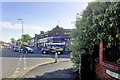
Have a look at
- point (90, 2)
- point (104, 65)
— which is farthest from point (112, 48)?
point (90, 2)

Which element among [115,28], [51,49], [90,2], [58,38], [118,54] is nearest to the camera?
[115,28]

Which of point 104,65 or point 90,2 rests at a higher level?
point 90,2

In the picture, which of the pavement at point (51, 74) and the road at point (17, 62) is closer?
the pavement at point (51, 74)

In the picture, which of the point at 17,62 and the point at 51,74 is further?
the point at 17,62

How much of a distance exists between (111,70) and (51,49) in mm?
18454

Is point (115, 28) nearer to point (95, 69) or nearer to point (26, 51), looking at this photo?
point (95, 69)

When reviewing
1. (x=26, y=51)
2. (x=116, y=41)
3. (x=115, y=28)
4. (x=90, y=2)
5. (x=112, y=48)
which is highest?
(x=90, y=2)

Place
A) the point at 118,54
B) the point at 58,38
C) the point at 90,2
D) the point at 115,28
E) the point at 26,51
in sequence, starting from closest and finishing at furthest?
1. the point at 115,28
2. the point at 118,54
3. the point at 90,2
4. the point at 26,51
5. the point at 58,38

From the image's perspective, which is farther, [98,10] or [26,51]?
[26,51]

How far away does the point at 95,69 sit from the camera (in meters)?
4.75

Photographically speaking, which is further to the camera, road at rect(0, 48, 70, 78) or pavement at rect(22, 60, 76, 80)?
road at rect(0, 48, 70, 78)

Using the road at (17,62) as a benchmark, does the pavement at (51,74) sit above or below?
above

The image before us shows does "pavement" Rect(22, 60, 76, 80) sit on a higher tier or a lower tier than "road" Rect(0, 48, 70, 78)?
higher

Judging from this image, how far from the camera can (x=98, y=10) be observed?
144 inches
